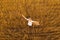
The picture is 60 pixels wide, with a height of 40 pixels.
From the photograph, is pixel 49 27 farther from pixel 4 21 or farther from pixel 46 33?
pixel 4 21

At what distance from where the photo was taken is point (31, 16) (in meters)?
0.92

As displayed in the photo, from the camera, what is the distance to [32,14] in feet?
3.02

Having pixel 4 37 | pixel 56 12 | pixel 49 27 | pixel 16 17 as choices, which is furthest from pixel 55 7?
pixel 4 37

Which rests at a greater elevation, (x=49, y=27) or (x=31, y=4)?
(x=31, y=4)

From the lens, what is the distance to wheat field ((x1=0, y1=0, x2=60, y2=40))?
2.89 ft

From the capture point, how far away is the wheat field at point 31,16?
0.88 m

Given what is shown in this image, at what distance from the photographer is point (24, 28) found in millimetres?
893

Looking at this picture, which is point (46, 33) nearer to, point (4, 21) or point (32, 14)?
point (32, 14)

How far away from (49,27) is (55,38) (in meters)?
0.07

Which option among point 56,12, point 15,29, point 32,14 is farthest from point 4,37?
point 56,12

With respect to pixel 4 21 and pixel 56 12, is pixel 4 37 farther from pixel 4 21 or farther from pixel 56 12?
pixel 56 12

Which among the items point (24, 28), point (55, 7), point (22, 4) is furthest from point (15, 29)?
point (55, 7)

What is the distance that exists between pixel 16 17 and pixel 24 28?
0.08 metres

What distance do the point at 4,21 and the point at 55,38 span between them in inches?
12.2
